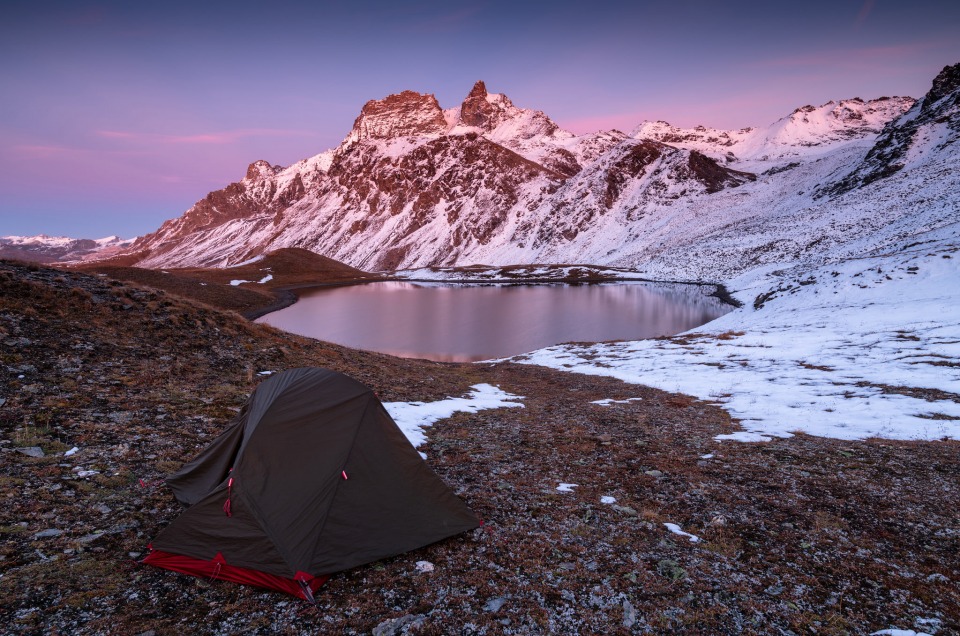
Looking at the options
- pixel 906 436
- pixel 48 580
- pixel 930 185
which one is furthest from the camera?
pixel 930 185

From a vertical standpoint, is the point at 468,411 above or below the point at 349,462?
below

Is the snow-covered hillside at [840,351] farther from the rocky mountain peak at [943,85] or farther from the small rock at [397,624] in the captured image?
the rocky mountain peak at [943,85]

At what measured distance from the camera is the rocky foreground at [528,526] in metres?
5.54

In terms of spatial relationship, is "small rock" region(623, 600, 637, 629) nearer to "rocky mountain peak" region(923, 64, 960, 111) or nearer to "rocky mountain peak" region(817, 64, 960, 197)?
"rocky mountain peak" region(817, 64, 960, 197)

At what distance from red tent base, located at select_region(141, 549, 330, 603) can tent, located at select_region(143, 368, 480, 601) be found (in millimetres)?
15

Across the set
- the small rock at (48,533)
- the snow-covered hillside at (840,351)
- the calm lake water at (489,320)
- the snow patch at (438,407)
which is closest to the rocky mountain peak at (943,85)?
the snow-covered hillside at (840,351)

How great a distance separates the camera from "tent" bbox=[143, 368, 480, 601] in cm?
630

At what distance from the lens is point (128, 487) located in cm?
820

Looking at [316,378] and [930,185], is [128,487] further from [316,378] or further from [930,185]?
[930,185]

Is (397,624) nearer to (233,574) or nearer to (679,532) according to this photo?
(233,574)

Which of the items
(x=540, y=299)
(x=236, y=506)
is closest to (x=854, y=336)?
(x=236, y=506)

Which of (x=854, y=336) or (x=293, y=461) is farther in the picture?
(x=854, y=336)

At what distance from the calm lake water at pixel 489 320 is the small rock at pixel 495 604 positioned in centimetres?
3048

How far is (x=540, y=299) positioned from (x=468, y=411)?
64.0m
